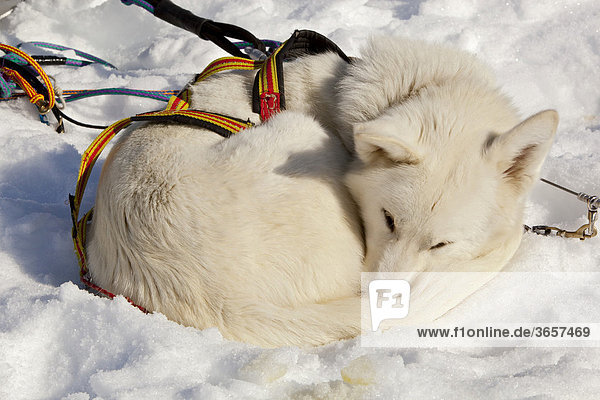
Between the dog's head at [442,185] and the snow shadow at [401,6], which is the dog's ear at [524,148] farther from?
the snow shadow at [401,6]

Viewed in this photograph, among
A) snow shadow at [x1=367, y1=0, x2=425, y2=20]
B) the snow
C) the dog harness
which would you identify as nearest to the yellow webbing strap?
the snow

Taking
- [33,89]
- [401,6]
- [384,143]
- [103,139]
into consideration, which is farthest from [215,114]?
[401,6]

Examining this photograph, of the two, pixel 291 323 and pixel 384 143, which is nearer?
pixel 291 323

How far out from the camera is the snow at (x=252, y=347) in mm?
1621

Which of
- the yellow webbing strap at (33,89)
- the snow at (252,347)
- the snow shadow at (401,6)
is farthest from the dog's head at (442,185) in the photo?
the snow shadow at (401,6)

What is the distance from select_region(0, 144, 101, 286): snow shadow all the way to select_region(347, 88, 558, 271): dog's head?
1427 millimetres

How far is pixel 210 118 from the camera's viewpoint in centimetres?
254

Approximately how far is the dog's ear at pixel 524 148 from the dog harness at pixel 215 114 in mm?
1160

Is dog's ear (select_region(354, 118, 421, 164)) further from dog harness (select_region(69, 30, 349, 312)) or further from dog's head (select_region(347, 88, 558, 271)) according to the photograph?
dog harness (select_region(69, 30, 349, 312))

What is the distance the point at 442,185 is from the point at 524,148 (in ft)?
1.11

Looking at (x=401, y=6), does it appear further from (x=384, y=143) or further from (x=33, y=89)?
(x=384, y=143)

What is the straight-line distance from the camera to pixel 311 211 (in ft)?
6.89

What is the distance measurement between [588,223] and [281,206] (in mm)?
1583

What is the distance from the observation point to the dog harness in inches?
95.3
